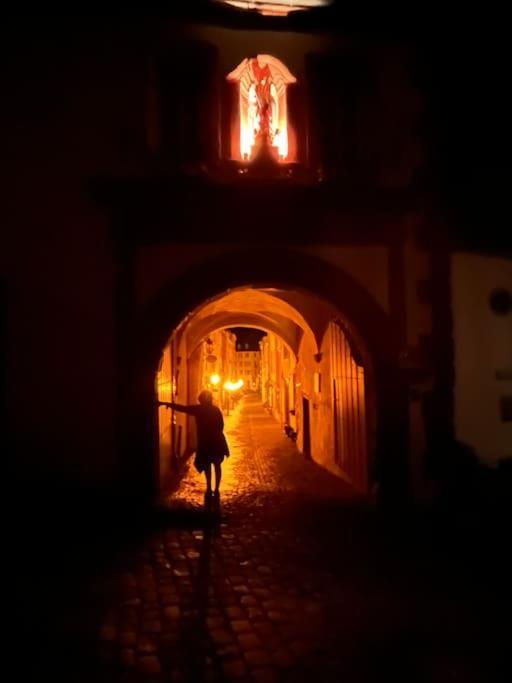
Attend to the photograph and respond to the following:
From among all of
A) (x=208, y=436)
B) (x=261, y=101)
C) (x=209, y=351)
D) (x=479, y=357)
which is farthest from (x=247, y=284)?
(x=209, y=351)

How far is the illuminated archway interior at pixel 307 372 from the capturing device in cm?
815

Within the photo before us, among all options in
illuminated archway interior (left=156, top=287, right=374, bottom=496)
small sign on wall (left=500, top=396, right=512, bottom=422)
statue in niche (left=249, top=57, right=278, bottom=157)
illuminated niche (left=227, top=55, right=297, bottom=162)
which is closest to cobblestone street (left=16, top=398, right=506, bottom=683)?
illuminated archway interior (left=156, top=287, right=374, bottom=496)

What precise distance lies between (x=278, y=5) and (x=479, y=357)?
237 inches

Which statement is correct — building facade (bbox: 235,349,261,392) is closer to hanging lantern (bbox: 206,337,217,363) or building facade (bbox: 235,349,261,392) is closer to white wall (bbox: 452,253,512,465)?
hanging lantern (bbox: 206,337,217,363)

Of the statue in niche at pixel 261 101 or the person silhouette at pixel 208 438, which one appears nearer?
the person silhouette at pixel 208 438

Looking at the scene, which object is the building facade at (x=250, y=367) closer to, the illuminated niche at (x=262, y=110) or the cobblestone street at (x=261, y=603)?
the illuminated niche at (x=262, y=110)

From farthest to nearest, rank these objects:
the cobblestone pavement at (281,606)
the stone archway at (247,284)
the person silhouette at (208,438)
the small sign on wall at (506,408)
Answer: the small sign on wall at (506,408), the person silhouette at (208,438), the stone archway at (247,284), the cobblestone pavement at (281,606)

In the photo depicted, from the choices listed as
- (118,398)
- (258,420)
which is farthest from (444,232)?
(258,420)

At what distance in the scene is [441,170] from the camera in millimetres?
7152

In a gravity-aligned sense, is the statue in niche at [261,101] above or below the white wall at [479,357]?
above

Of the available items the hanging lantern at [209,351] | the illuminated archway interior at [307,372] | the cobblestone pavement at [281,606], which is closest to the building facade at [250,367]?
the hanging lantern at [209,351]

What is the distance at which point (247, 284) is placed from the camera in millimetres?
7504

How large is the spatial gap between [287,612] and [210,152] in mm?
6048

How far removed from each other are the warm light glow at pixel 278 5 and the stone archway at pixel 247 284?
3.65 metres
